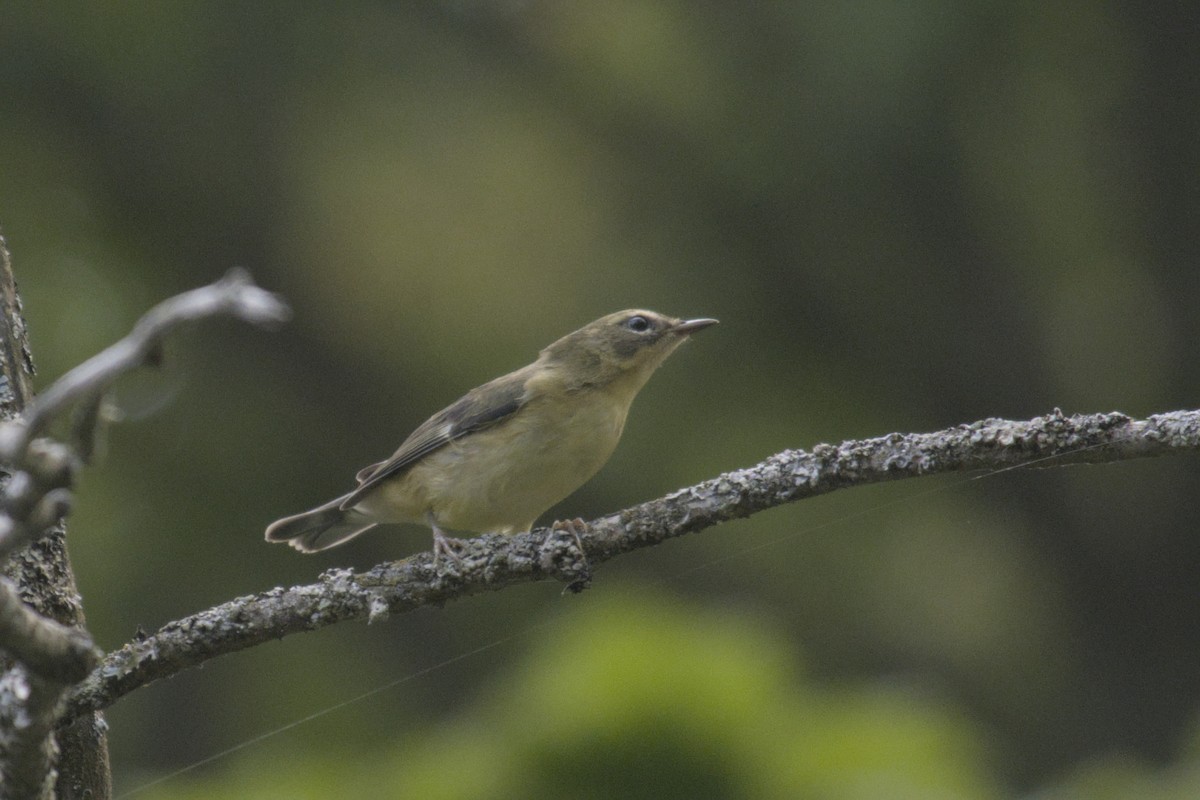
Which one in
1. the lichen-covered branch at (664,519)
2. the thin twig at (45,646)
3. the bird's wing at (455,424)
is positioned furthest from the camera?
the bird's wing at (455,424)

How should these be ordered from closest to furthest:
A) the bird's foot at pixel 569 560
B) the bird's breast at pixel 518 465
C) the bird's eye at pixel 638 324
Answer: the bird's foot at pixel 569 560
the bird's breast at pixel 518 465
the bird's eye at pixel 638 324

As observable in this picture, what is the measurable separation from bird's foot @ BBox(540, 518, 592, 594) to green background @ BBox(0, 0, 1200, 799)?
3860 millimetres

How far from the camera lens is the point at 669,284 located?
7340mm

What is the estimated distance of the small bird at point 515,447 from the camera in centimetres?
463

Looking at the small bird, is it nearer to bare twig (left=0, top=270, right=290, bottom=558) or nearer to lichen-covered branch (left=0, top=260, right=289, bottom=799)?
lichen-covered branch (left=0, top=260, right=289, bottom=799)

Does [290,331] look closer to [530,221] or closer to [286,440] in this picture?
[286,440]

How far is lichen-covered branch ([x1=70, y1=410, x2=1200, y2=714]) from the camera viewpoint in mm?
2494

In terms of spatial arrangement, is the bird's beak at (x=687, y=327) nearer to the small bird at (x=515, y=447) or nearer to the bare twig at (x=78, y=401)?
the small bird at (x=515, y=447)

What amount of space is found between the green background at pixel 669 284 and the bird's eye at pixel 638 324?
164 centimetres

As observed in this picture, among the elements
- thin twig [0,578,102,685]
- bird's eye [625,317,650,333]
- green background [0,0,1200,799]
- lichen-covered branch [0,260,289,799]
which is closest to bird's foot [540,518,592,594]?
lichen-covered branch [0,260,289,799]

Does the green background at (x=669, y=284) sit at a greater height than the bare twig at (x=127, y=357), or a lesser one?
greater

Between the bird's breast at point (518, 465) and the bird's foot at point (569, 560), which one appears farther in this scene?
the bird's breast at point (518, 465)

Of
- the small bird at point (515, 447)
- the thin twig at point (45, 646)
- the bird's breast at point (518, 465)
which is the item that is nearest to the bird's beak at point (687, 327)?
the small bird at point (515, 447)

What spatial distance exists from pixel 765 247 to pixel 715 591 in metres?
1.96
